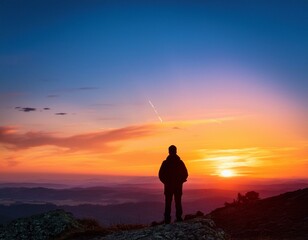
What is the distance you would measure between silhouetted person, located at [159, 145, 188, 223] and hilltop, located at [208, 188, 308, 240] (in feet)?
19.3

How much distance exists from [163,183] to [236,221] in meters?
10.1

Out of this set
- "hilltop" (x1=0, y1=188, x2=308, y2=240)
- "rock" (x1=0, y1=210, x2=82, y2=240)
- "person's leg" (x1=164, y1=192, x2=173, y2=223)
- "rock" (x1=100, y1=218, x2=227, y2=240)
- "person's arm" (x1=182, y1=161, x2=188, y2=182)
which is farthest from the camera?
"rock" (x1=0, y1=210, x2=82, y2=240)

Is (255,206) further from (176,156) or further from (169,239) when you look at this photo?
(169,239)

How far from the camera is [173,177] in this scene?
82.2 feet

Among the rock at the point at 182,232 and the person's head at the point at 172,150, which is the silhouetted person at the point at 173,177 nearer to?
the person's head at the point at 172,150

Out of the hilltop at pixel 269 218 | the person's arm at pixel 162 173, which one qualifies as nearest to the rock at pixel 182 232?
the person's arm at pixel 162 173

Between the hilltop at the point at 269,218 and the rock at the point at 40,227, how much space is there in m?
11.8

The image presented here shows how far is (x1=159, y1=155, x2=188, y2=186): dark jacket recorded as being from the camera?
25.0 metres

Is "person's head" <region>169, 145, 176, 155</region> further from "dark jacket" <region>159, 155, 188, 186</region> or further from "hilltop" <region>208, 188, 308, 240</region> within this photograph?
"hilltop" <region>208, 188, 308, 240</region>

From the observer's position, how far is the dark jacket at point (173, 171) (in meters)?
25.0

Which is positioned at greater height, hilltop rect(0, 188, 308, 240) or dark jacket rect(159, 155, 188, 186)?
dark jacket rect(159, 155, 188, 186)

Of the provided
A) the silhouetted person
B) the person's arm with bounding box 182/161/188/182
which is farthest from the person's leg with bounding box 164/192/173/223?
the person's arm with bounding box 182/161/188/182

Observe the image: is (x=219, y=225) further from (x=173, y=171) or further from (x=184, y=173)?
(x=173, y=171)

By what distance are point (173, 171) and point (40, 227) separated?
14166 millimetres
